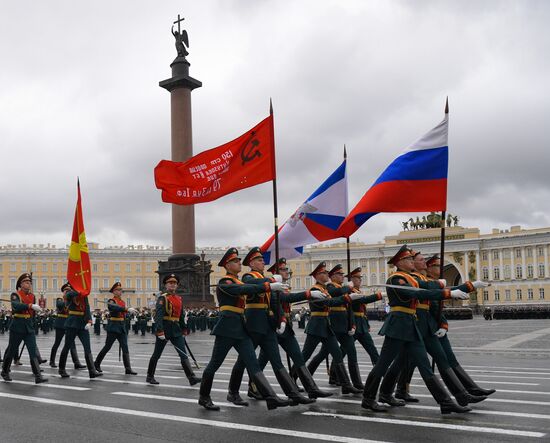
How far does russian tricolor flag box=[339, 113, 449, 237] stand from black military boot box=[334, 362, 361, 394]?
2.19 meters

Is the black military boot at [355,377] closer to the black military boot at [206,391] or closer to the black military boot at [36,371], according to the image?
the black military boot at [206,391]

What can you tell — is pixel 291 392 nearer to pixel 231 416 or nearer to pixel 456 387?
pixel 231 416

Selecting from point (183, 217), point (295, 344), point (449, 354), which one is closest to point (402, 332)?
point (449, 354)

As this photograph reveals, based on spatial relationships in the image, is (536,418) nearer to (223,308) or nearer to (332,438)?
(332,438)

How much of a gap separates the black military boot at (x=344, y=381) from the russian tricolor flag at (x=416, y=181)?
2192 millimetres

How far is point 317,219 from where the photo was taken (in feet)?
41.8

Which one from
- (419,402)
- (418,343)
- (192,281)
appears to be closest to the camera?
(418,343)

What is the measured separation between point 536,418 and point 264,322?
324 centimetres

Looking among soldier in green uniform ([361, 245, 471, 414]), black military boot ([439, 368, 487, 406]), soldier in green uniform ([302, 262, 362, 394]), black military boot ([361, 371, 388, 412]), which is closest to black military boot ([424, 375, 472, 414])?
soldier in green uniform ([361, 245, 471, 414])

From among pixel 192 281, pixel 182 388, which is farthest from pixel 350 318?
pixel 192 281

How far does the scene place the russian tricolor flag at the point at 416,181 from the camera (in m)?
9.92

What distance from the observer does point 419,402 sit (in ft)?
29.5

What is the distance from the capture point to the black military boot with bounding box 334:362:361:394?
9.63 m

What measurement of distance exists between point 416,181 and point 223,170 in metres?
2.99
